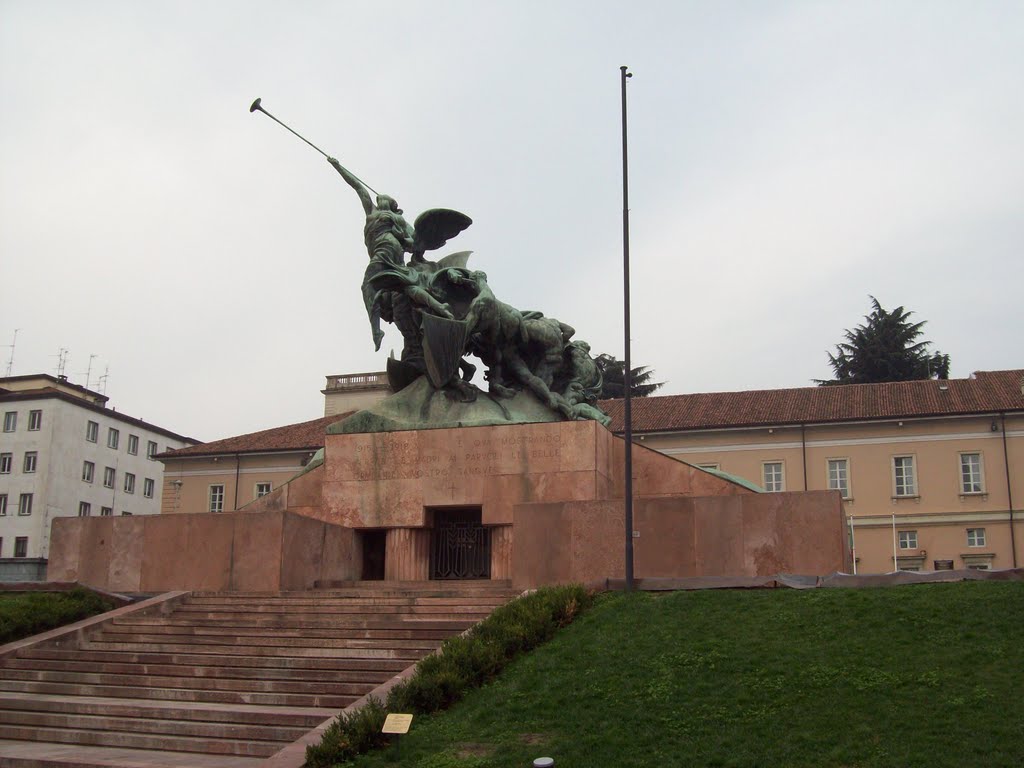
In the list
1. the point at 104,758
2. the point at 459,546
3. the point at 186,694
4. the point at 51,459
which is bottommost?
the point at 104,758

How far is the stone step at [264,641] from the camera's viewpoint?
13.6 m

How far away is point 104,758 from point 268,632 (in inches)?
151

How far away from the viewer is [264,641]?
14133mm

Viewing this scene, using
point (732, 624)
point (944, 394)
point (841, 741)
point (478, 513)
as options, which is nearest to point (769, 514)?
point (732, 624)

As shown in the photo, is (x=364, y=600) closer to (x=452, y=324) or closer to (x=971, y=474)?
(x=452, y=324)

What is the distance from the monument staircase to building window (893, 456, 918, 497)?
119 ft

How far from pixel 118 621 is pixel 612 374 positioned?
48380 mm

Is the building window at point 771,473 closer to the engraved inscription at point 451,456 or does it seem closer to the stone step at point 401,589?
the engraved inscription at point 451,456

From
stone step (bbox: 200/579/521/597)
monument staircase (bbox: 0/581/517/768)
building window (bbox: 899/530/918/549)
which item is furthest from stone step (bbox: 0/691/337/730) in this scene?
building window (bbox: 899/530/918/549)

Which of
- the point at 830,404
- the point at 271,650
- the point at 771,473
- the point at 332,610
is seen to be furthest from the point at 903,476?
the point at 271,650

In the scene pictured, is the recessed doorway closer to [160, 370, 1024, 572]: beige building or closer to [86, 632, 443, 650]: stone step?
[86, 632, 443, 650]: stone step

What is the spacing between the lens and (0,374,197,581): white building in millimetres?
60812

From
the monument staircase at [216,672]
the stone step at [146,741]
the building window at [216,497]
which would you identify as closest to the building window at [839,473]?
the building window at [216,497]

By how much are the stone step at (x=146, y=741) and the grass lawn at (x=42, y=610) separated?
10.0 ft
